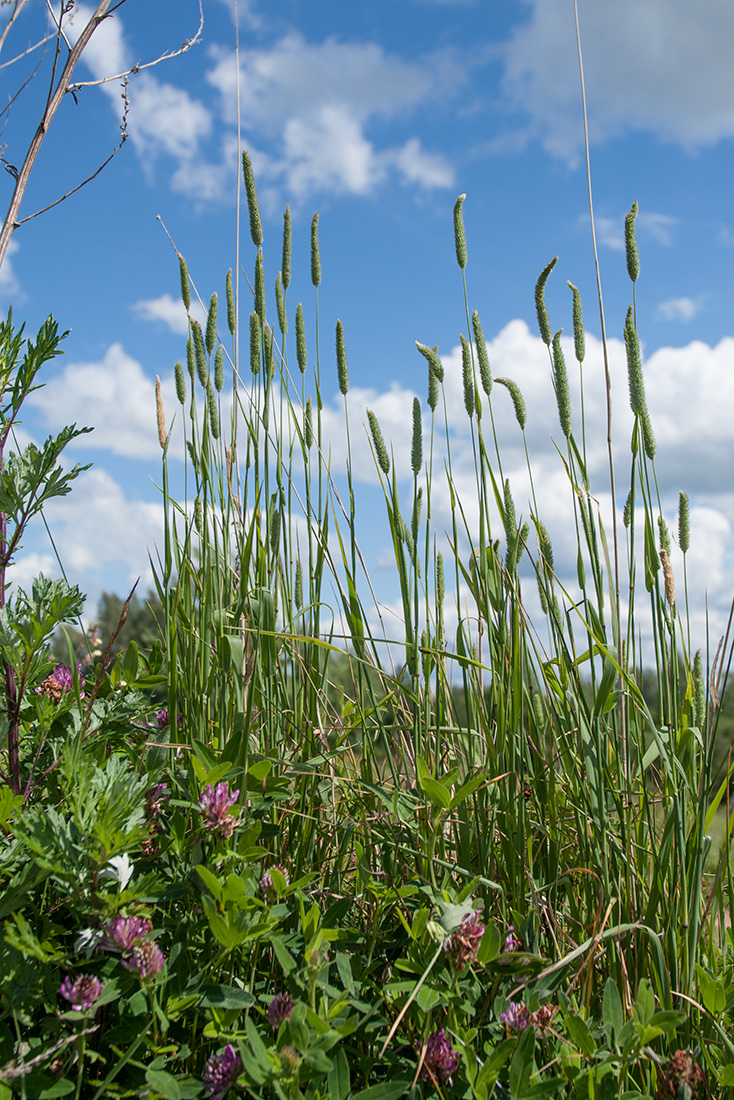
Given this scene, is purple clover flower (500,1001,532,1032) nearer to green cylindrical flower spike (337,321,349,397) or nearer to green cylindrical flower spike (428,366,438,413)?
green cylindrical flower spike (428,366,438,413)

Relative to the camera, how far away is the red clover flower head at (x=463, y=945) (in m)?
0.96

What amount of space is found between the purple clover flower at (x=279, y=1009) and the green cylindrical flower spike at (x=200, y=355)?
1192 mm

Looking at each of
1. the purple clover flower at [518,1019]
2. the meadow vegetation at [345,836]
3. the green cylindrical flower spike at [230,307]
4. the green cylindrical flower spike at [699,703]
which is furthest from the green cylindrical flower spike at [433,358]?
the purple clover flower at [518,1019]

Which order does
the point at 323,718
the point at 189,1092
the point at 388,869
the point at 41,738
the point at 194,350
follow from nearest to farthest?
the point at 189,1092 < the point at 41,738 < the point at 388,869 < the point at 323,718 < the point at 194,350

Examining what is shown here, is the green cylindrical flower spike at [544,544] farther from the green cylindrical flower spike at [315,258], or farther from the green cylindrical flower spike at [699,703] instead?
the green cylindrical flower spike at [315,258]

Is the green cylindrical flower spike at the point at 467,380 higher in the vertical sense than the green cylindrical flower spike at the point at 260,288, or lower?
lower

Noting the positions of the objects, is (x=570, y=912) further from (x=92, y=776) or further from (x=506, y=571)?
(x=92, y=776)

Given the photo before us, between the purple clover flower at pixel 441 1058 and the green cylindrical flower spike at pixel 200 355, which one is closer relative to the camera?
the purple clover flower at pixel 441 1058

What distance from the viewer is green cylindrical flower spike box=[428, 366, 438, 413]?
1.45m

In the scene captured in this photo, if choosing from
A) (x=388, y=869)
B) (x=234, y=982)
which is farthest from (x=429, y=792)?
(x=234, y=982)

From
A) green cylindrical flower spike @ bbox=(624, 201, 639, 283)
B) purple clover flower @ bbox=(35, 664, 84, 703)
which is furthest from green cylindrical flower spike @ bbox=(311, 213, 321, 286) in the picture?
purple clover flower @ bbox=(35, 664, 84, 703)

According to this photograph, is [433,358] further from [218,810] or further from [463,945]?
[463,945]

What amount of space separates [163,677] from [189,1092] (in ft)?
2.05

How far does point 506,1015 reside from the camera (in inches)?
38.9
